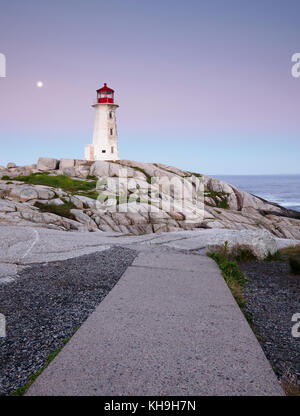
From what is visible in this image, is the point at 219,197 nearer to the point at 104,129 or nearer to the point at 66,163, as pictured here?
the point at 104,129

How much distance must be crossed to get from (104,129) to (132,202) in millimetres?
28183

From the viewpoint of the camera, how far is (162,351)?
4523mm

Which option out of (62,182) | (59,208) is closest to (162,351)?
(59,208)

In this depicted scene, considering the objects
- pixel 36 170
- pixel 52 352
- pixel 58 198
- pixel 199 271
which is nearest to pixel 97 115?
pixel 36 170

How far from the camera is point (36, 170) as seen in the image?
49750 millimetres

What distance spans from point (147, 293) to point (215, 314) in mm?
1829

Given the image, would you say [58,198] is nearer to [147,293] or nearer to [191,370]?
[147,293]

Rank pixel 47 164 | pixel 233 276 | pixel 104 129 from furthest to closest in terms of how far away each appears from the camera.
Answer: pixel 104 129 → pixel 47 164 → pixel 233 276

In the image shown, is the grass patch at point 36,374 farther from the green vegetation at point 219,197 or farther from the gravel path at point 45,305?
the green vegetation at point 219,197

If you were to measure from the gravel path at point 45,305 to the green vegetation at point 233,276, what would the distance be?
3.29 meters

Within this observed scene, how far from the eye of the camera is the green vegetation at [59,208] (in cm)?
2739

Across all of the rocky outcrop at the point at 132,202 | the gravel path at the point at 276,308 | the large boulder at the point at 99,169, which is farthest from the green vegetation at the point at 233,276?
the large boulder at the point at 99,169

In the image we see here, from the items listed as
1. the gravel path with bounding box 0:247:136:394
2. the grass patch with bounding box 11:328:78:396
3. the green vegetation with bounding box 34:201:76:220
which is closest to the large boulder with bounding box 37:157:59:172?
the green vegetation with bounding box 34:201:76:220
